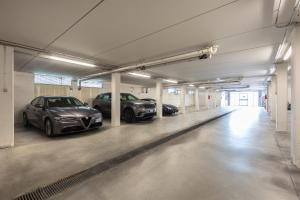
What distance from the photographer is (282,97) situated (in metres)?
5.54

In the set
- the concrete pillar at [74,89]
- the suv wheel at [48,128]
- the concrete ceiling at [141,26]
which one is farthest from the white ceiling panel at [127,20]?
the concrete pillar at [74,89]

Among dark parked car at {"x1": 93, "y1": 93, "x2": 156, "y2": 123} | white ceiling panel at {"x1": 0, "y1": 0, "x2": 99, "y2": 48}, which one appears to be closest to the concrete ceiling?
white ceiling panel at {"x1": 0, "y1": 0, "x2": 99, "y2": 48}

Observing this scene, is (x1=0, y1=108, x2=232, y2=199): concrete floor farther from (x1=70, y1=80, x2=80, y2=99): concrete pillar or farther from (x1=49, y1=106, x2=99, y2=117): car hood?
(x1=70, y1=80, x2=80, y2=99): concrete pillar

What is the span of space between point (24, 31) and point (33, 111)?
3.33 m

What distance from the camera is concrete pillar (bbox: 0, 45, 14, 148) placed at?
373cm

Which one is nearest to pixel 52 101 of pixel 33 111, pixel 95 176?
pixel 33 111

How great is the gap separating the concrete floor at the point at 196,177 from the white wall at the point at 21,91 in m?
6.86

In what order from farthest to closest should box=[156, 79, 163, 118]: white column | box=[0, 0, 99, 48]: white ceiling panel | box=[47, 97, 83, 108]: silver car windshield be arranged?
box=[156, 79, 163, 118]: white column → box=[47, 97, 83, 108]: silver car windshield → box=[0, 0, 99, 48]: white ceiling panel

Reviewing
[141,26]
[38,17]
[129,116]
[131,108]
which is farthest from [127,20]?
[129,116]

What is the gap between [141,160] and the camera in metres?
3.09

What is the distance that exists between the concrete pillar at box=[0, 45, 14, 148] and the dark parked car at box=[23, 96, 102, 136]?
94 centimetres

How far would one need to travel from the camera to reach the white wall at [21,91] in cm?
713

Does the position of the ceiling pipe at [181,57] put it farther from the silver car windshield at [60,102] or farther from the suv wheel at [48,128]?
the suv wheel at [48,128]

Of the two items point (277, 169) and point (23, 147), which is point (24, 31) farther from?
point (277, 169)
